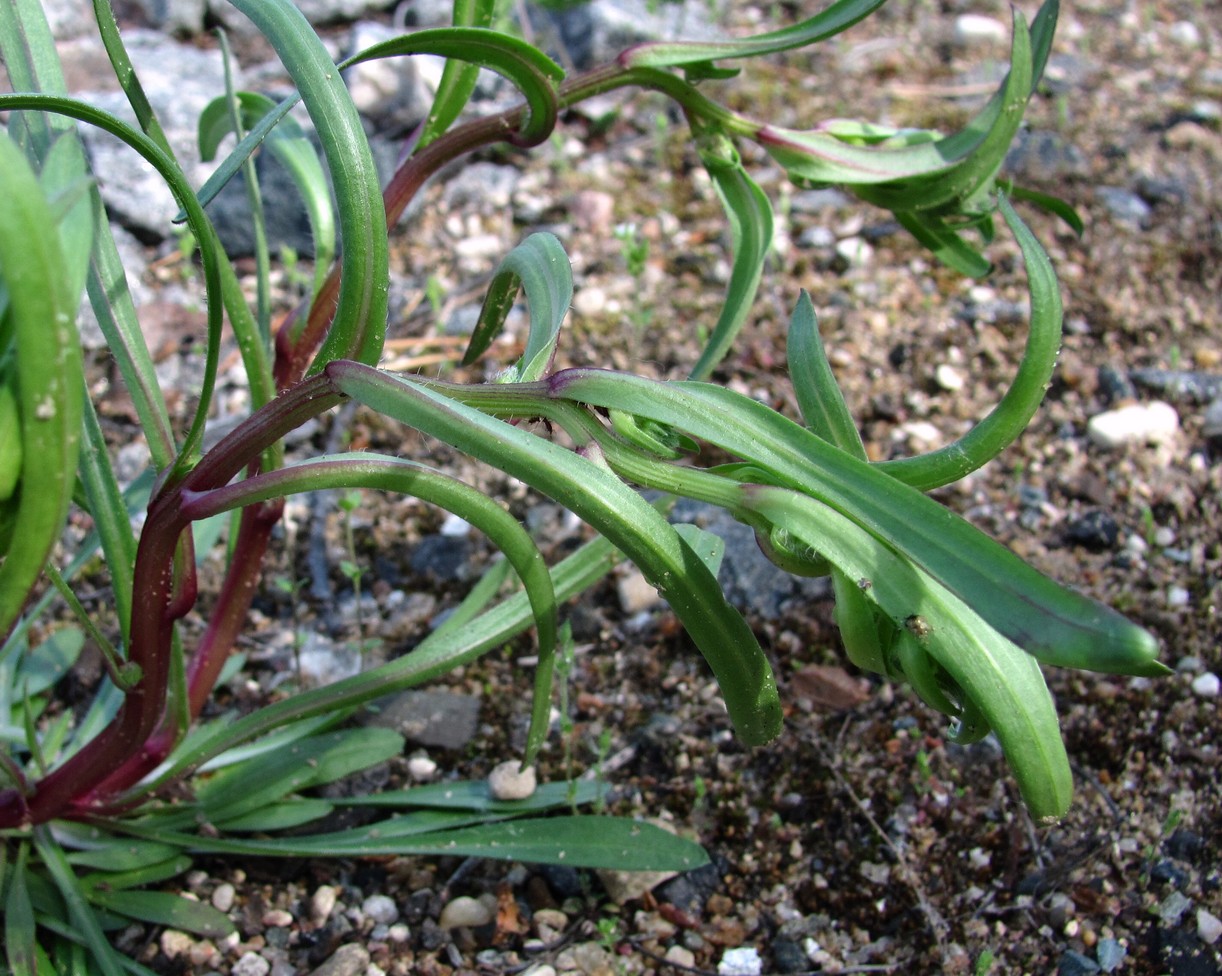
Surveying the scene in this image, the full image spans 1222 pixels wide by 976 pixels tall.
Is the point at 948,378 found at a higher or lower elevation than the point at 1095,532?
higher

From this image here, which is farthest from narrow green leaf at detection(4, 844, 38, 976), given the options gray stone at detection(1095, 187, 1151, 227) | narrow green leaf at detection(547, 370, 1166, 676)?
gray stone at detection(1095, 187, 1151, 227)

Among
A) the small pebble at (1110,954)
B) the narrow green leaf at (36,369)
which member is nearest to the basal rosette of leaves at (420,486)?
A: the narrow green leaf at (36,369)

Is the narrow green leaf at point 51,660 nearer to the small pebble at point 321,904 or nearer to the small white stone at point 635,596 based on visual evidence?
the small pebble at point 321,904

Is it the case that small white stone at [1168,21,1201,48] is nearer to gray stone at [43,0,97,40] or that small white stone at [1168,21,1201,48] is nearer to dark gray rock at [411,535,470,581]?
dark gray rock at [411,535,470,581]

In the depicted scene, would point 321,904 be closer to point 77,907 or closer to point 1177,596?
point 77,907

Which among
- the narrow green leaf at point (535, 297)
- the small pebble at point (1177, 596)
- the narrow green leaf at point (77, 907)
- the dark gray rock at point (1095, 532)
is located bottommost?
the narrow green leaf at point (77, 907)

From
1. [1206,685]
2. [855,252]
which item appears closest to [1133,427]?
[1206,685]

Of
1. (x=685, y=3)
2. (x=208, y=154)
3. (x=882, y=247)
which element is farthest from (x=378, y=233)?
(x=685, y=3)
